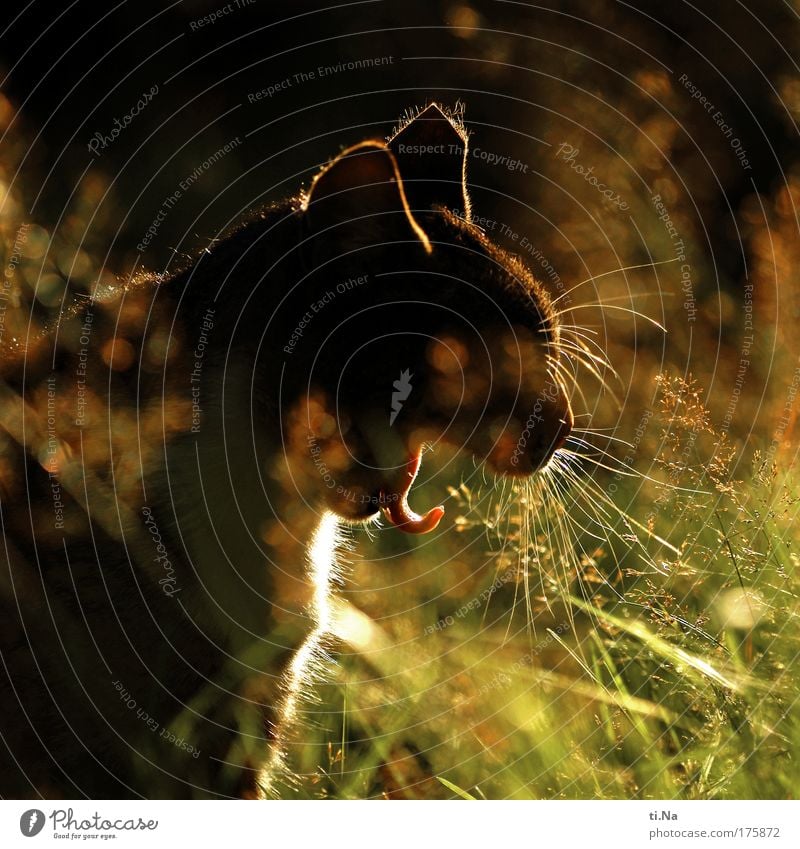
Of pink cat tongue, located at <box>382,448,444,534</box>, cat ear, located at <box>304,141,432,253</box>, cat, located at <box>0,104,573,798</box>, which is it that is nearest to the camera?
cat ear, located at <box>304,141,432,253</box>

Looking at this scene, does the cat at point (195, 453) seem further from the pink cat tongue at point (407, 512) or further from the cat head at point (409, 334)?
the pink cat tongue at point (407, 512)

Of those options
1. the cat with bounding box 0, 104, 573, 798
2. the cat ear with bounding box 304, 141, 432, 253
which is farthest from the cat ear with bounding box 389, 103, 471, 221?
the cat ear with bounding box 304, 141, 432, 253

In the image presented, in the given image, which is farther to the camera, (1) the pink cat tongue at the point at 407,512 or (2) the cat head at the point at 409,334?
(1) the pink cat tongue at the point at 407,512

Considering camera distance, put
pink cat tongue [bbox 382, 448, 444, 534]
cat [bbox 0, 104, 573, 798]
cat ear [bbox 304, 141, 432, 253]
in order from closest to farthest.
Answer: cat ear [bbox 304, 141, 432, 253] → cat [bbox 0, 104, 573, 798] → pink cat tongue [bbox 382, 448, 444, 534]

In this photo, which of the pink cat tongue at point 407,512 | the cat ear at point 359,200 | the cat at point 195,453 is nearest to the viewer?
the cat ear at point 359,200

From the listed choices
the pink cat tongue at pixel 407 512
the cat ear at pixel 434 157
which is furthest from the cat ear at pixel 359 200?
the pink cat tongue at pixel 407 512
